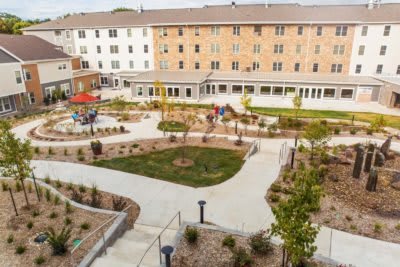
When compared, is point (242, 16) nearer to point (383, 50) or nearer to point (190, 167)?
point (383, 50)

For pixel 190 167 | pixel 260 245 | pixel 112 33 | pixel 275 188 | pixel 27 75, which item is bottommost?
pixel 190 167

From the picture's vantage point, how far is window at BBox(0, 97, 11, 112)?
32500 mm

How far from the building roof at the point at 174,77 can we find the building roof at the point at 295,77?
209 cm

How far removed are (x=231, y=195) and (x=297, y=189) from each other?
22.6 feet

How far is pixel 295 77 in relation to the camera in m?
40.4

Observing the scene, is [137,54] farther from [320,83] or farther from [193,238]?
[193,238]

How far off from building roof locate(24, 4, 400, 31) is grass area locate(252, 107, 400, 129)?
50.8ft

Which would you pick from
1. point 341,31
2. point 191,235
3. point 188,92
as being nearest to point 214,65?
point 188,92

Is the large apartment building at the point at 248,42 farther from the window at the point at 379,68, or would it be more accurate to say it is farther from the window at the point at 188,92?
the window at the point at 188,92

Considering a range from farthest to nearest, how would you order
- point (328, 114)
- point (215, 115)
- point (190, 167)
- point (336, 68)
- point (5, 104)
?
point (336, 68), point (5, 104), point (328, 114), point (215, 115), point (190, 167)

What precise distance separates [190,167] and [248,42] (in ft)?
104

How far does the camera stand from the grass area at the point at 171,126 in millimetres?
24234

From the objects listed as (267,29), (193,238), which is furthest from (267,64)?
(193,238)

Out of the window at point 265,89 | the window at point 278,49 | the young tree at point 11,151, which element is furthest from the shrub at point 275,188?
the window at point 278,49
